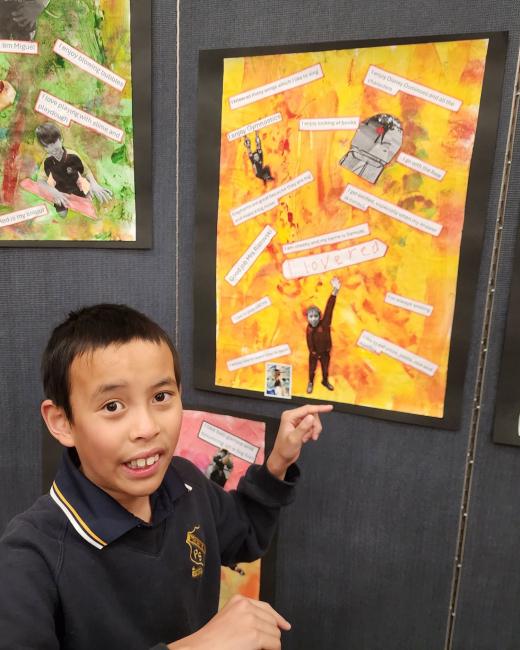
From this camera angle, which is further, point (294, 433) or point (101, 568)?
point (294, 433)

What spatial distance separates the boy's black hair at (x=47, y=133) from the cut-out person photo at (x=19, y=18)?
6.5 inches

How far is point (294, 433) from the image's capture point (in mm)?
906

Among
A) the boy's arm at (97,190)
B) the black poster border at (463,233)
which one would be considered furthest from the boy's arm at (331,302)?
the boy's arm at (97,190)

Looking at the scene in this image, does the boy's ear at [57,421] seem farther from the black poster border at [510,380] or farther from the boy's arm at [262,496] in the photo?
the black poster border at [510,380]

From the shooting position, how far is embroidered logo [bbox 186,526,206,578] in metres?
0.83

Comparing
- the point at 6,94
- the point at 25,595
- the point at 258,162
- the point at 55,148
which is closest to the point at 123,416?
the point at 25,595

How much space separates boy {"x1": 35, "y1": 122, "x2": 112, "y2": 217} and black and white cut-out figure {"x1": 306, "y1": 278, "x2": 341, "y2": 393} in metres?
0.49

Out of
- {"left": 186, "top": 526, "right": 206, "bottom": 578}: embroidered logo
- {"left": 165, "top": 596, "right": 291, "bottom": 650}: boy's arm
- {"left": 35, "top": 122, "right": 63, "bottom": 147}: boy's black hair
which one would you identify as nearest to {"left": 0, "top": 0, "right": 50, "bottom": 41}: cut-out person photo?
{"left": 35, "top": 122, "right": 63, "bottom": 147}: boy's black hair

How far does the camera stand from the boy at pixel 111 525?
2.22 feet

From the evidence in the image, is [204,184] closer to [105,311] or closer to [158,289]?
[158,289]

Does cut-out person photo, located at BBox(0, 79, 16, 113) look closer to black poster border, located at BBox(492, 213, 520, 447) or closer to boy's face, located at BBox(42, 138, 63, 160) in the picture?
boy's face, located at BBox(42, 138, 63, 160)

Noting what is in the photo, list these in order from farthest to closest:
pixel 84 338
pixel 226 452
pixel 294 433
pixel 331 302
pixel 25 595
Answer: pixel 226 452
pixel 331 302
pixel 294 433
pixel 84 338
pixel 25 595

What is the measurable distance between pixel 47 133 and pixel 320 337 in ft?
2.29

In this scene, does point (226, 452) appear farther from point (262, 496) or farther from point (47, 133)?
point (47, 133)
